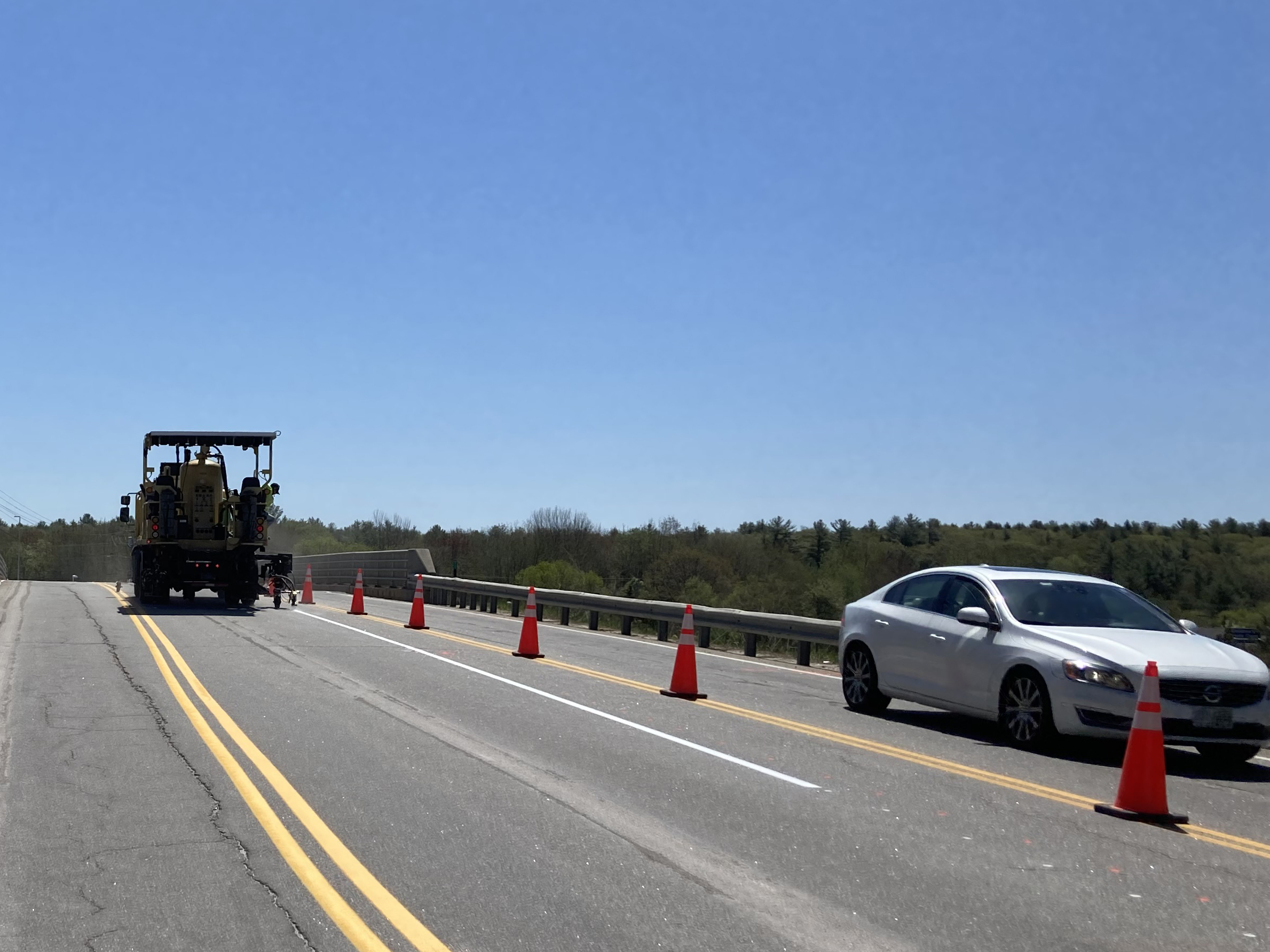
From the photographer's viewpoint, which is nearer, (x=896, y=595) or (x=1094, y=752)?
(x=1094, y=752)

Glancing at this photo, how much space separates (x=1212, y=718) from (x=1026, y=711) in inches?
58.8

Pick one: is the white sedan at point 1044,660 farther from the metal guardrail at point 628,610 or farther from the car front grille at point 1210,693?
the metal guardrail at point 628,610

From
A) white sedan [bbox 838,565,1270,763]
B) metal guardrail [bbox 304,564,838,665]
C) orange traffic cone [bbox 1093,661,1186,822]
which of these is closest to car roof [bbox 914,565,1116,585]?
white sedan [bbox 838,565,1270,763]

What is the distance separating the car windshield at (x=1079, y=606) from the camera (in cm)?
1123

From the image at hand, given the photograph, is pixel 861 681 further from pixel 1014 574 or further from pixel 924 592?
pixel 1014 574

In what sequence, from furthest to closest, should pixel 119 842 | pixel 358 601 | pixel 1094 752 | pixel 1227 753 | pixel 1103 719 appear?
pixel 358 601
pixel 1094 752
pixel 1227 753
pixel 1103 719
pixel 119 842

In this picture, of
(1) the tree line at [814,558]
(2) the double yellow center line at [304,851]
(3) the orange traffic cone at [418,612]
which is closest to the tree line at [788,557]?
(1) the tree line at [814,558]

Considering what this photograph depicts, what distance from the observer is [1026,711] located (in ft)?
35.1

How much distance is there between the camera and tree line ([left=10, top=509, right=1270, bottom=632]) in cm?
4225

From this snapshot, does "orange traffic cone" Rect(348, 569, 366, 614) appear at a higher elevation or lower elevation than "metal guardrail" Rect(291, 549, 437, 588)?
lower

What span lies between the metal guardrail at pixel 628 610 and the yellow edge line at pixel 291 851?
960 centimetres

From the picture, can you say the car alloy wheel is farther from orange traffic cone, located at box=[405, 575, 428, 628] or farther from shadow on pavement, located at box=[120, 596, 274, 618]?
shadow on pavement, located at box=[120, 596, 274, 618]

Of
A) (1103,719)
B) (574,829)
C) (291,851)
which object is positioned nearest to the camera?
(291,851)

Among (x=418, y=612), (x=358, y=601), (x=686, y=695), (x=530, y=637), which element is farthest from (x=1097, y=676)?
(x=358, y=601)
